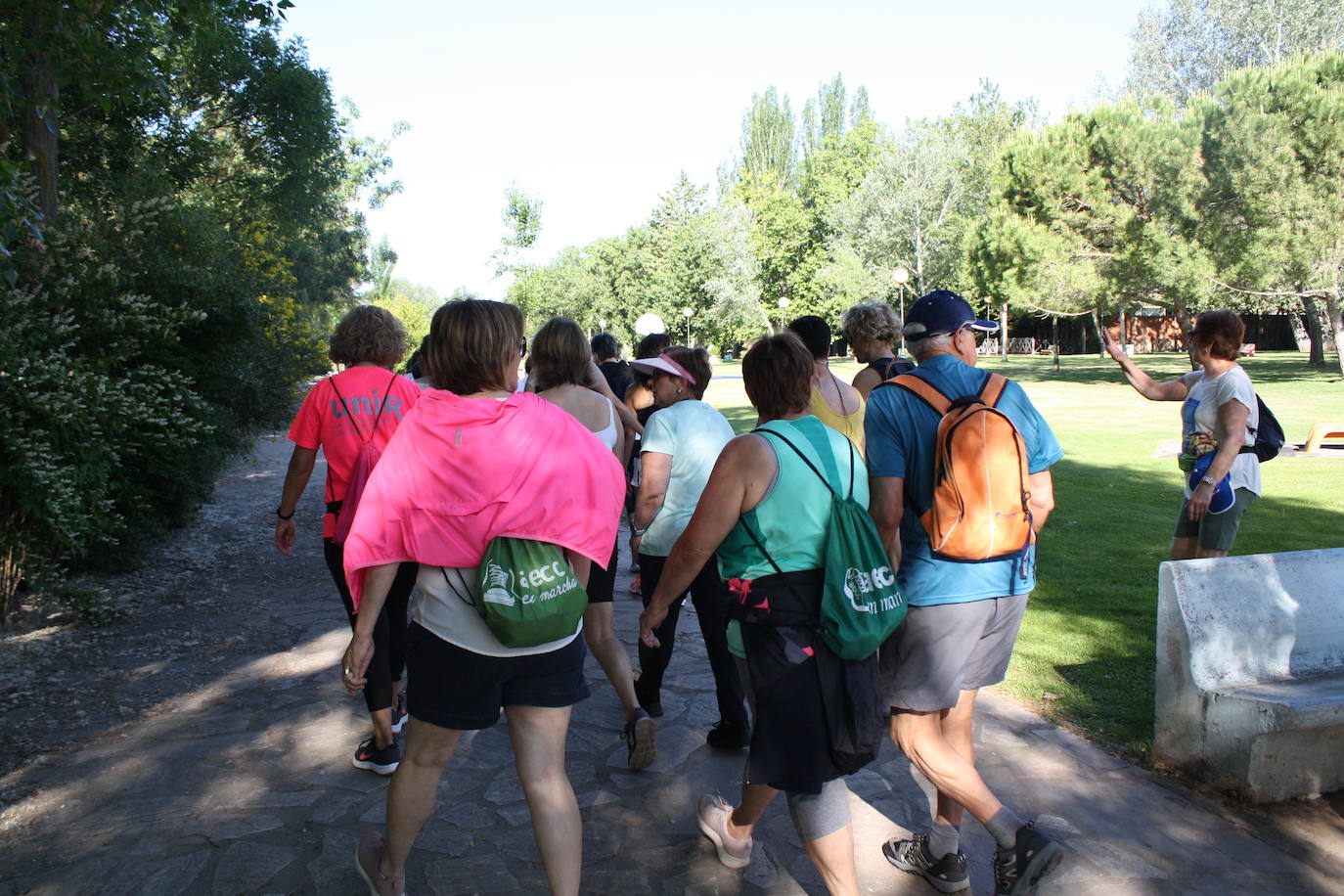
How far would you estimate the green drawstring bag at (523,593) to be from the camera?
8.21 feet

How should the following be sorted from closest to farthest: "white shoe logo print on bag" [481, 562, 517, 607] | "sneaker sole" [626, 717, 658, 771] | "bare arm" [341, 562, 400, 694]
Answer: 1. "white shoe logo print on bag" [481, 562, 517, 607]
2. "bare arm" [341, 562, 400, 694]
3. "sneaker sole" [626, 717, 658, 771]

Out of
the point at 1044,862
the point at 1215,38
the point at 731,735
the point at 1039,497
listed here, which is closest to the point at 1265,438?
the point at 1039,497

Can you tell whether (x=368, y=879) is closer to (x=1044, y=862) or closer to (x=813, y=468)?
(x=813, y=468)

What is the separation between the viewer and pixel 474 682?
2631 millimetres

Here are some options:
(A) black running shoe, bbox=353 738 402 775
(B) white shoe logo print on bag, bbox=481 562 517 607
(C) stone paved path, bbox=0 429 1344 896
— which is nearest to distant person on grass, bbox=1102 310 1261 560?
(C) stone paved path, bbox=0 429 1344 896

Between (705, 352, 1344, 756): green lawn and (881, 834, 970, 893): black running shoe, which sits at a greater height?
(881, 834, 970, 893): black running shoe

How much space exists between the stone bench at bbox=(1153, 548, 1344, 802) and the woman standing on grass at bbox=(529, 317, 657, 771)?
2173 mm

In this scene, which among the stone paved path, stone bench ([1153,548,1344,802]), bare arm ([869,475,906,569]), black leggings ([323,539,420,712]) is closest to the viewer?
bare arm ([869,475,906,569])

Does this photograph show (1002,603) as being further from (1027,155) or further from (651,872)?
(1027,155)

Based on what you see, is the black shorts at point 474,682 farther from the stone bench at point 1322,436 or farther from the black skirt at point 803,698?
the stone bench at point 1322,436

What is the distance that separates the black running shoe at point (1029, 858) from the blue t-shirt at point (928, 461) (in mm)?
703

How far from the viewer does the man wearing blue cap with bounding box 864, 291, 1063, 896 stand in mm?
2895

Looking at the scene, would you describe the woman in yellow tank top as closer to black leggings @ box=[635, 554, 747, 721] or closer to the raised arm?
black leggings @ box=[635, 554, 747, 721]

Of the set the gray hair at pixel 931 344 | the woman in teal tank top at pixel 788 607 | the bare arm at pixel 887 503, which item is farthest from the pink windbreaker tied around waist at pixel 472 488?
the gray hair at pixel 931 344
